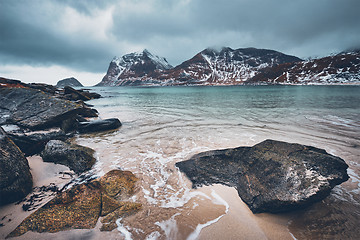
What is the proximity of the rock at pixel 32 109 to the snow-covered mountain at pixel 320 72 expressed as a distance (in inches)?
6094

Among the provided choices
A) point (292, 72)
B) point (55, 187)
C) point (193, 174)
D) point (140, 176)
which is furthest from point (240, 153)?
point (292, 72)

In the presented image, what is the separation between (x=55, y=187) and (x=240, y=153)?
6.40 meters

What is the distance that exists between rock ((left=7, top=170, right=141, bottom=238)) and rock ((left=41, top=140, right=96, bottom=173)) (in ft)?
5.82

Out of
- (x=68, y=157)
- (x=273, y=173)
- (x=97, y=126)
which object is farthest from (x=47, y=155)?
(x=273, y=173)

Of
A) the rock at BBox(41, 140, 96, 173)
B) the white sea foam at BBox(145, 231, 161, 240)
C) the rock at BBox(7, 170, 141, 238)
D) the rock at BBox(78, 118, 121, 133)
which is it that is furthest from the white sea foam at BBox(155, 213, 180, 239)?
the rock at BBox(78, 118, 121, 133)

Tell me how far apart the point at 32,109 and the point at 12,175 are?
7388 mm

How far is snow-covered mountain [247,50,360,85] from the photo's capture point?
112 m

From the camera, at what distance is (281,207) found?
3.67 meters

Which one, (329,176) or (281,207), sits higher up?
(329,176)

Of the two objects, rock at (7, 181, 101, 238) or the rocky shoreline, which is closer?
rock at (7, 181, 101, 238)

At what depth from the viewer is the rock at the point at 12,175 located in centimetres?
376

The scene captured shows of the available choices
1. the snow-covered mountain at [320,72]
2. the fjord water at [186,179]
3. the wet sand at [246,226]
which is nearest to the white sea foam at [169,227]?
the fjord water at [186,179]

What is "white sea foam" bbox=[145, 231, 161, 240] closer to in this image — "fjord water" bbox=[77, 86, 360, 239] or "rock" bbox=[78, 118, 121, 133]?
"fjord water" bbox=[77, 86, 360, 239]

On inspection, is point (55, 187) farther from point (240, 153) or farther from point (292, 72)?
point (292, 72)
